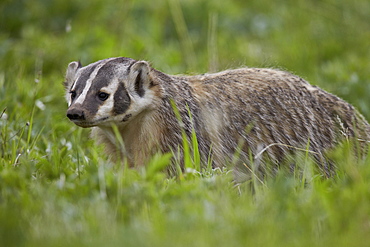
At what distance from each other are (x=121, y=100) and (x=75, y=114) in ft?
1.06

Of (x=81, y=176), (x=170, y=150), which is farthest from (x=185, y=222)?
(x=170, y=150)

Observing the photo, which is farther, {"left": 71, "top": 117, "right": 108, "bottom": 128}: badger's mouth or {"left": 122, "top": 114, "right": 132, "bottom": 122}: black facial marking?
{"left": 122, "top": 114, "right": 132, "bottom": 122}: black facial marking

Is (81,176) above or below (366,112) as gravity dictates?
above

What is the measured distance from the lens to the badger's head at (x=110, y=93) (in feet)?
11.3

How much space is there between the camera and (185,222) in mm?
2549

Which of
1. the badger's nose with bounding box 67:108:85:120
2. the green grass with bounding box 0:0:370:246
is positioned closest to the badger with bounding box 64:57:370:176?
the badger's nose with bounding box 67:108:85:120

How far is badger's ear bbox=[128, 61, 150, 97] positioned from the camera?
3.65 metres

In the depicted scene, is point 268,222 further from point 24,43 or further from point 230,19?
point 230,19

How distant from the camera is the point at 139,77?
3682 millimetres

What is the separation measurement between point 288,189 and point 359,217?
41cm

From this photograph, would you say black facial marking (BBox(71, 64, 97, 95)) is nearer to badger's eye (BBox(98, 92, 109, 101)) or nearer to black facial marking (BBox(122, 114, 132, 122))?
badger's eye (BBox(98, 92, 109, 101))

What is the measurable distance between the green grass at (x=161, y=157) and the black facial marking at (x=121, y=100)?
290mm

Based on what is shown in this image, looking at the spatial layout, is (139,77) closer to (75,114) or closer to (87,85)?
(87,85)

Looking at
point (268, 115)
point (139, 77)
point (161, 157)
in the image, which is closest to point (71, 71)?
point (139, 77)
